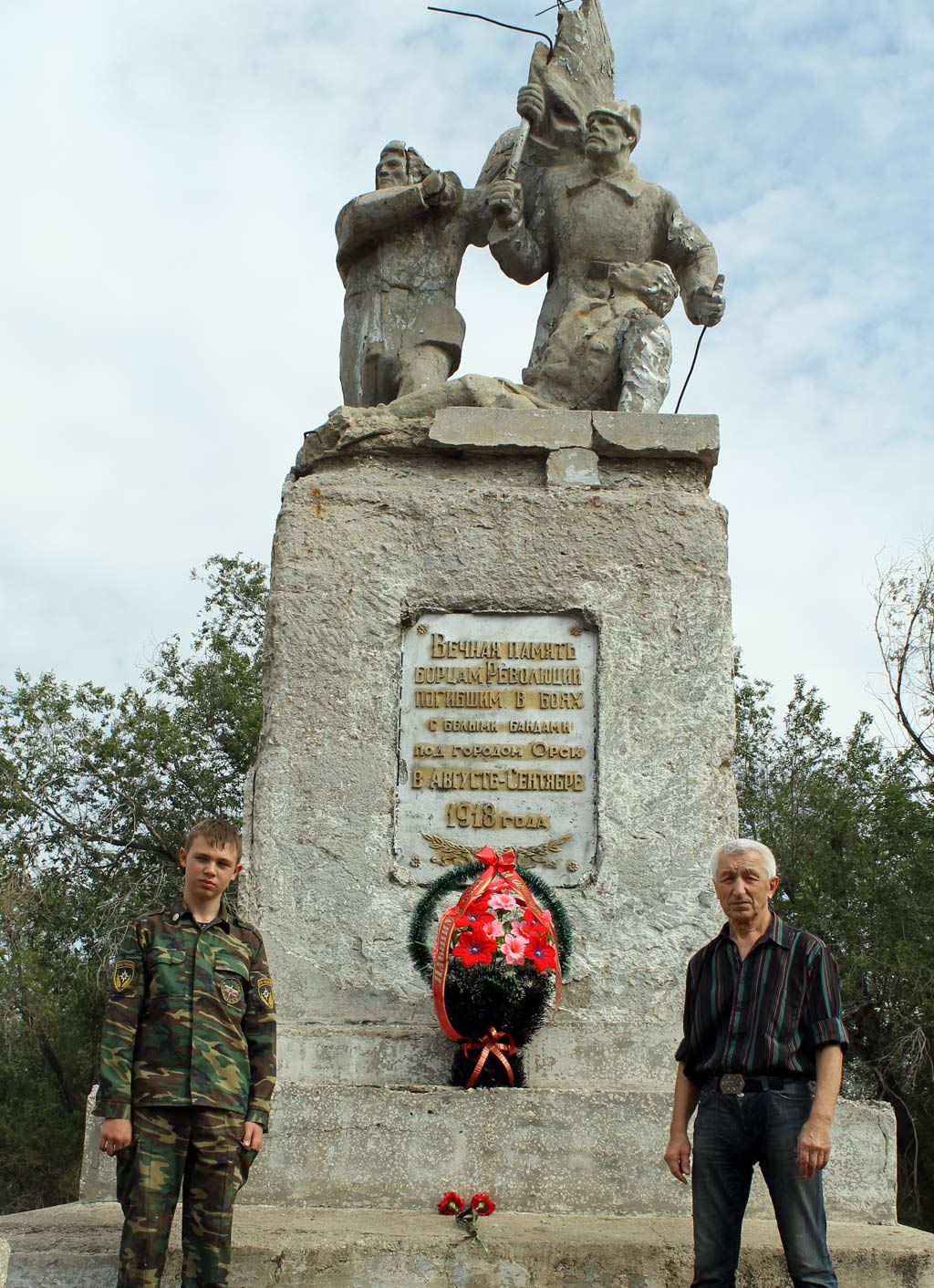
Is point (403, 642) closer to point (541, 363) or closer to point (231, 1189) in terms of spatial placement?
point (541, 363)

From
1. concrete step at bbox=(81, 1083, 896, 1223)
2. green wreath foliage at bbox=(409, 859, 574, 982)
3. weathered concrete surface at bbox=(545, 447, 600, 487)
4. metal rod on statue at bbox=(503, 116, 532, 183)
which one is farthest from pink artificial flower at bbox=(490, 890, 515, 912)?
metal rod on statue at bbox=(503, 116, 532, 183)

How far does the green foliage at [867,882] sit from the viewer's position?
12414 millimetres

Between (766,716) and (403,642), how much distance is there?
39.2ft

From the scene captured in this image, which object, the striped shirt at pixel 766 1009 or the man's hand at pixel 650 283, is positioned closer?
the striped shirt at pixel 766 1009

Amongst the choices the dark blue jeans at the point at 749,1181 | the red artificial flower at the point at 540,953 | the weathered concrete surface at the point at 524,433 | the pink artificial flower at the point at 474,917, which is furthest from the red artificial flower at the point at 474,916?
the weathered concrete surface at the point at 524,433

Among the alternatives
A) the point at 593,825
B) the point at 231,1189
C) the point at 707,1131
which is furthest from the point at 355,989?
the point at 707,1131

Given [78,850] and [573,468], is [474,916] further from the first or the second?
[78,850]

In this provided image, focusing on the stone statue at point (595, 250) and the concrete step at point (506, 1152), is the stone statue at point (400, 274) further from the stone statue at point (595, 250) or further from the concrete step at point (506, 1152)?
the concrete step at point (506, 1152)

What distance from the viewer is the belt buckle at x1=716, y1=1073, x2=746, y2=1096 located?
2998mm

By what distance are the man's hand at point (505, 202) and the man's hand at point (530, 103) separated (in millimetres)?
421

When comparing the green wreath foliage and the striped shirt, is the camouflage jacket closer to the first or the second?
the striped shirt

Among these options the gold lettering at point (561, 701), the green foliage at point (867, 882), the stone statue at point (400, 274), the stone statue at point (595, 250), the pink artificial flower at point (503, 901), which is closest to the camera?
the pink artificial flower at point (503, 901)

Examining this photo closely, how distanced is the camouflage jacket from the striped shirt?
1.00 m

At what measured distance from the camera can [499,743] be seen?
16.8 ft
